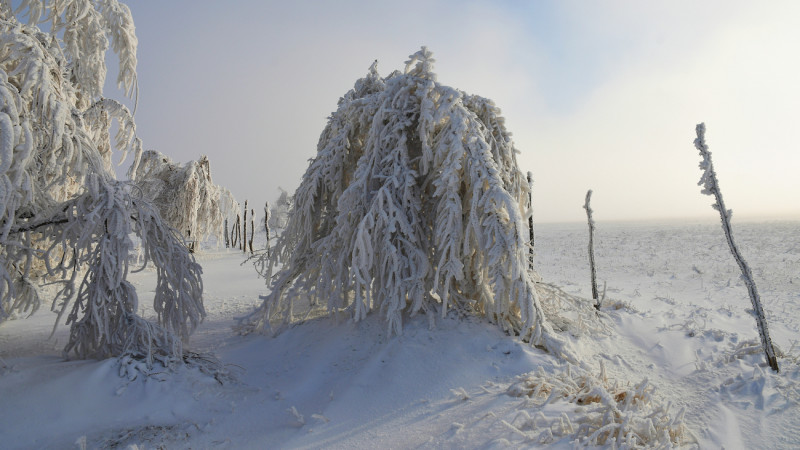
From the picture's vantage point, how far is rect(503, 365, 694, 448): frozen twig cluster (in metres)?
2.77

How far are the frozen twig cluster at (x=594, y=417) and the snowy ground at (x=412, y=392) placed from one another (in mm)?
13

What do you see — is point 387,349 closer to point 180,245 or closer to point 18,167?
point 180,245

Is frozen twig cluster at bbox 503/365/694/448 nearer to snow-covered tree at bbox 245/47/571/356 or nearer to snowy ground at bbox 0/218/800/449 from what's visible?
snowy ground at bbox 0/218/800/449

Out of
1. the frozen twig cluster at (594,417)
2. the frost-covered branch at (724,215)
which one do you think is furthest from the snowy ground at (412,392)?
the frost-covered branch at (724,215)

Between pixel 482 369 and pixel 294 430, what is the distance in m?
2.02

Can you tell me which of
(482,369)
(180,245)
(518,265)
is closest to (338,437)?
(482,369)

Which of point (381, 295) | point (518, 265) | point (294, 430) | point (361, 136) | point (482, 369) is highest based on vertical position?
point (361, 136)

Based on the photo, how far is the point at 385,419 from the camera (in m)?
3.58

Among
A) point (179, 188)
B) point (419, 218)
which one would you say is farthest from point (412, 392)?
point (179, 188)

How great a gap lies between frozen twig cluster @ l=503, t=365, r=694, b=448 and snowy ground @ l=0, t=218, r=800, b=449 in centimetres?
1

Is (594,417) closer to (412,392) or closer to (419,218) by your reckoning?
(412,392)

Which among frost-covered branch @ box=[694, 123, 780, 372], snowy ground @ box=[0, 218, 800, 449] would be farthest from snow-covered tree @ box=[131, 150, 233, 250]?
frost-covered branch @ box=[694, 123, 780, 372]

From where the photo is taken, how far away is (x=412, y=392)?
396cm

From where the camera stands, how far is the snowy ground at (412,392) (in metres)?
3.21
